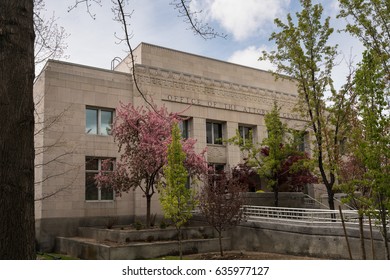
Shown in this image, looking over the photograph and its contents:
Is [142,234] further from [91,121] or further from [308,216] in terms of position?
[91,121]

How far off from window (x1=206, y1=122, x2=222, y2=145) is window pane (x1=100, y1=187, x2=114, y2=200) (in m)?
7.62

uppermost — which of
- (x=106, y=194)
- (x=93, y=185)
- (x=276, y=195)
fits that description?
(x=93, y=185)

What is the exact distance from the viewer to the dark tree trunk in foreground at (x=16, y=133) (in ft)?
12.8

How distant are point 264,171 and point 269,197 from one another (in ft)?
5.28

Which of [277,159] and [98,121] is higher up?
[98,121]

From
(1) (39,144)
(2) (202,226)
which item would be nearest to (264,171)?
(2) (202,226)

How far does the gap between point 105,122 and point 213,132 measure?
7.53 m

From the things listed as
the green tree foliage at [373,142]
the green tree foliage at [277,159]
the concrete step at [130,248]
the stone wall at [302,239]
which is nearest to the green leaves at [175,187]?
the concrete step at [130,248]

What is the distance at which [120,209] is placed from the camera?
21859mm

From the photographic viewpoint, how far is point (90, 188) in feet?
70.1

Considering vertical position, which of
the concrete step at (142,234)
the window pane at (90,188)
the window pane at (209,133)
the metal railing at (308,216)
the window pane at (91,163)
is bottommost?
the concrete step at (142,234)

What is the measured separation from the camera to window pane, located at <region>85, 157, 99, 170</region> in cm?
2161

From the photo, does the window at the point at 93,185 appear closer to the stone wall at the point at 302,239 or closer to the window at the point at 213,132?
the stone wall at the point at 302,239

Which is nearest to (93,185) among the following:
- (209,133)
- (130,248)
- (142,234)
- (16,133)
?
(142,234)
